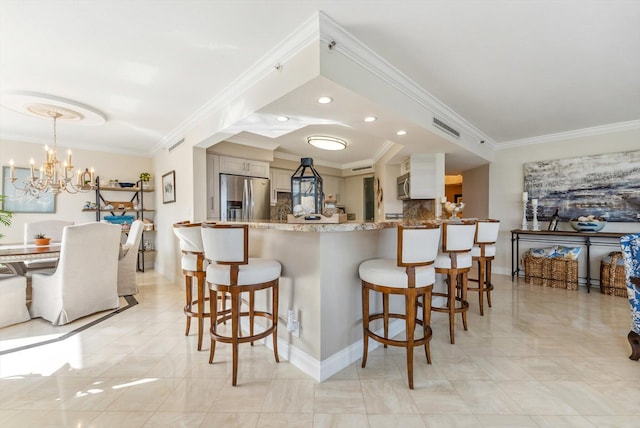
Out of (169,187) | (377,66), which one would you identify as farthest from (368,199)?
(377,66)

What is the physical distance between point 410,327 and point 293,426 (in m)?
0.89

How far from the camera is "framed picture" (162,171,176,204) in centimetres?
437

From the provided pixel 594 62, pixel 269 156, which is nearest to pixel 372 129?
pixel 594 62

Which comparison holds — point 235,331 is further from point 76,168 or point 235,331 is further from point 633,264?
point 76,168

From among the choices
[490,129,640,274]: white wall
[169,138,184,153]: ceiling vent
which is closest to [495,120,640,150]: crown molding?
[490,129,640,274]: white wall

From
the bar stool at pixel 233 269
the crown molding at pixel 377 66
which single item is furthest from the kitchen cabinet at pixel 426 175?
the bar stool at pixel 233 269

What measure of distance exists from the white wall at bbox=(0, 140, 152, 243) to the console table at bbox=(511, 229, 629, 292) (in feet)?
22.9

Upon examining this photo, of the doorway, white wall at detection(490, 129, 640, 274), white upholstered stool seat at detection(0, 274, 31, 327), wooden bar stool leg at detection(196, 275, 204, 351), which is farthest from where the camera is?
the doorway

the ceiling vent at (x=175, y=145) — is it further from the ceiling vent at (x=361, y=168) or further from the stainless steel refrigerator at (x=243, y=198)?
the ceiling vent at (x=361, y=168)

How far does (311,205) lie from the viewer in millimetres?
2258

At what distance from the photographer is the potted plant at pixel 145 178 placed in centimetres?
527

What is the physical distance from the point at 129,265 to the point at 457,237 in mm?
4146

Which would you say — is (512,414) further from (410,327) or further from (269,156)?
(269,156)

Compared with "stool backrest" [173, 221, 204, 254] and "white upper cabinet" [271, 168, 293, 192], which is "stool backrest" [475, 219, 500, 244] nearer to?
"stool backrest" [173, 221, 204, 254]
